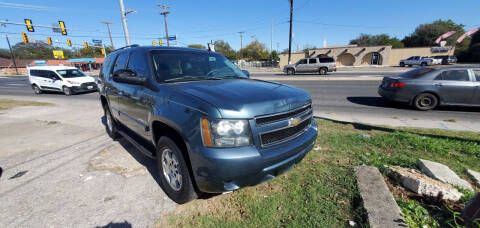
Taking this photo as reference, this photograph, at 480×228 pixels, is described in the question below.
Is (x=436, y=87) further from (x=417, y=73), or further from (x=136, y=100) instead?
(x=136, y=100)

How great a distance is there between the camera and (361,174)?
262cm

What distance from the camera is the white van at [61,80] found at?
12094mm

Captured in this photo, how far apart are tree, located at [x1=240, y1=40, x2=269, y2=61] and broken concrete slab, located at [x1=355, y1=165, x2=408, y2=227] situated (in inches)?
2849

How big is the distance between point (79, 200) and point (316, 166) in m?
3.22

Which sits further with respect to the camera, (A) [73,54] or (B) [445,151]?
(A) [73,54]

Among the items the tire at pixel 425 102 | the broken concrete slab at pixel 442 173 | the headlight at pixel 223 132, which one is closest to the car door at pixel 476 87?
the tire at pixel 425 102

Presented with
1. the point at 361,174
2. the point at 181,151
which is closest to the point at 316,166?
the point at 361,174

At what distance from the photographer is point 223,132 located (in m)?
1.80

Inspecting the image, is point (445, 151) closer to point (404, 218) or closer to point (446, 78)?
point (404, 218)

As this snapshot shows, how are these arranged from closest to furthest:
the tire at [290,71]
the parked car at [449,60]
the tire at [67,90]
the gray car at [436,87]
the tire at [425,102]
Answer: the gray car at [436,87] → the tire at [425,102] → the tire at [67,90] → the tire at [290,71] → the parked car at [449,60]

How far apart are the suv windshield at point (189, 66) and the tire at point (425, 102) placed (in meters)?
6.82

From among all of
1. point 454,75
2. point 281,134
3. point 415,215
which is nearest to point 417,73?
point 454,75

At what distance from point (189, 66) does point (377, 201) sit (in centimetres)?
289

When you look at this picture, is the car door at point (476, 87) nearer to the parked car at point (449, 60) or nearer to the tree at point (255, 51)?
the parked car at point (449, 60)
